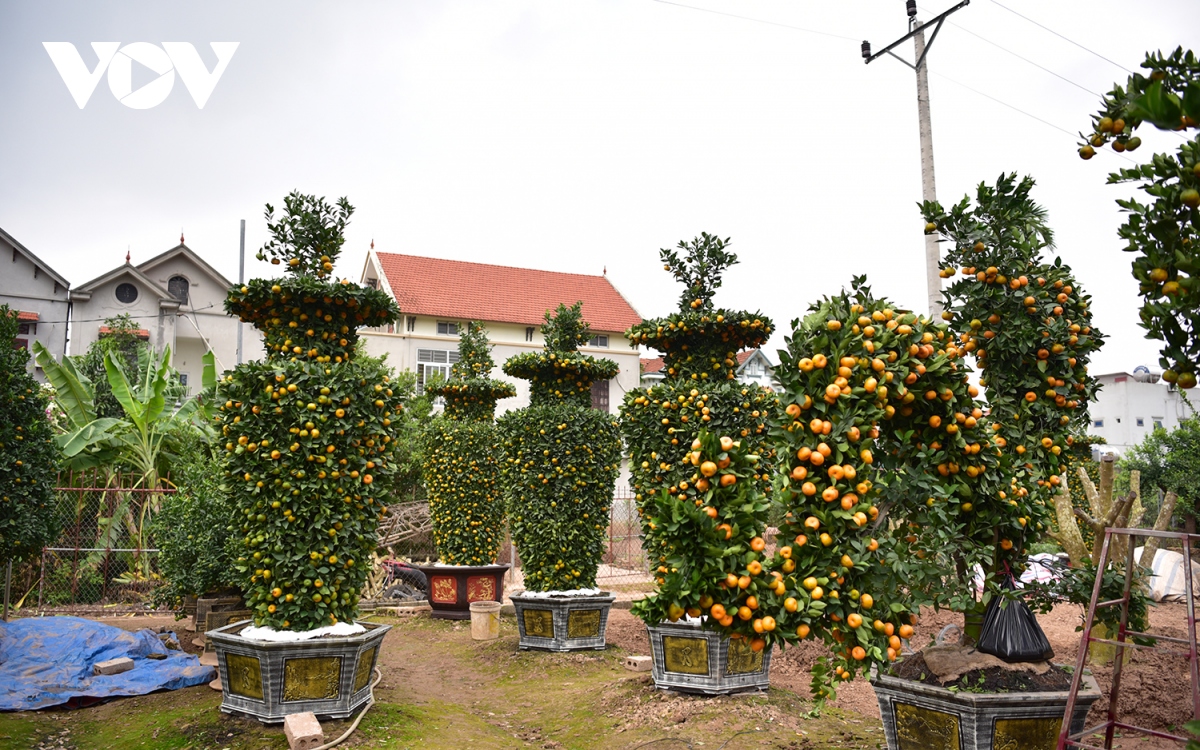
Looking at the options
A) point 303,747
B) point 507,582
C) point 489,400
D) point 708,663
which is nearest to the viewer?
point 303,747

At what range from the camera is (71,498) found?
15.8 m

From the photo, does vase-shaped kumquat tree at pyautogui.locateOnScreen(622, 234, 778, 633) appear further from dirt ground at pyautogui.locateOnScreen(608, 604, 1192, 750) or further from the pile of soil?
dirt ground at pyautogui.locateOnScreen(608, 604, 1192, 750)

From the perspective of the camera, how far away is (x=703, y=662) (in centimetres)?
771

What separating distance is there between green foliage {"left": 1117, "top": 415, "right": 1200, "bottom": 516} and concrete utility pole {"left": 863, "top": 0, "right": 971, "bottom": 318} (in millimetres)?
14637

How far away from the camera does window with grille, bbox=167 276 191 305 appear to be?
1016 inches

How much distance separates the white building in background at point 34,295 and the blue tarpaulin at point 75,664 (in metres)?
17.4

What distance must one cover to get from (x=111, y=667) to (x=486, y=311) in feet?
70.4

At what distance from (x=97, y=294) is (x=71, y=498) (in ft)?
36.2

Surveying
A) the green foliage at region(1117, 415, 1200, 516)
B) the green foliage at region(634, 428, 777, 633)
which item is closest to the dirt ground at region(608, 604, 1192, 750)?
the green foliage at region(634, 428, 777, 633)

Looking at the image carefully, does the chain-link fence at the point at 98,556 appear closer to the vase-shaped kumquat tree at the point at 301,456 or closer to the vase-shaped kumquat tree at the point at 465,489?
the vase-shaped kumquat tree at the point at 465,489

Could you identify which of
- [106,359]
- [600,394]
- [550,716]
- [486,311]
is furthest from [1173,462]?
[106,359]

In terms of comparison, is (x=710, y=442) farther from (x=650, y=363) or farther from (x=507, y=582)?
(x=650, y=363)


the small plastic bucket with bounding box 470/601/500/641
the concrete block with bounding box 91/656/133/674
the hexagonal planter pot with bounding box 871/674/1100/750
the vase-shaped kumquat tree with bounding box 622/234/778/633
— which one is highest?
the vase-shaped kumquat tree with bounding box 622/234/778/633

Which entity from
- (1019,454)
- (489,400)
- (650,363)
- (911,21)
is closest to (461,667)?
(489,400)
